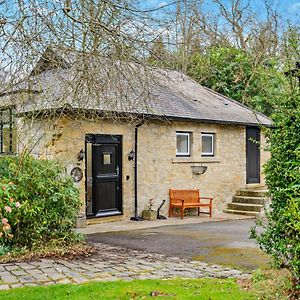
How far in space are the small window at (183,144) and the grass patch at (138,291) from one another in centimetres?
960

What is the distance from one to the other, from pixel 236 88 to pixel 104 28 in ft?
56.4

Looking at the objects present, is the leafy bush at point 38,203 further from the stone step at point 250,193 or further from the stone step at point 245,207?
the stone step at point 250,193

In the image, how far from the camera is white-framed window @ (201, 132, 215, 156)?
52.7ft

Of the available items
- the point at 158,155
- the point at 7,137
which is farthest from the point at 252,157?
the point at 7,137

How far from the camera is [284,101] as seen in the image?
543 centimetres

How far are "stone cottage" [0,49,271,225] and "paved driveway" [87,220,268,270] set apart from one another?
2.12 meters

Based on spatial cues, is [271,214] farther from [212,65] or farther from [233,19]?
[233,19]

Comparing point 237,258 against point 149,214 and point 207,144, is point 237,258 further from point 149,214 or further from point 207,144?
point 207,144

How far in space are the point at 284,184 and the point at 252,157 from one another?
12.8m

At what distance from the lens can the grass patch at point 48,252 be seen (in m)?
7.49

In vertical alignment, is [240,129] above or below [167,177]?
above

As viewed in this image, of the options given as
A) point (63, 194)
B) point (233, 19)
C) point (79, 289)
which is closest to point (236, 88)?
point (233, 19)

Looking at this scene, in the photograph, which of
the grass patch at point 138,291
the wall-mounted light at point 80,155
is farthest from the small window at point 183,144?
the grass patch at point 138,291

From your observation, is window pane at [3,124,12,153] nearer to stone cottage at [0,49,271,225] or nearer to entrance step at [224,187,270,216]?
stone cottage at [0,49,271,225]
